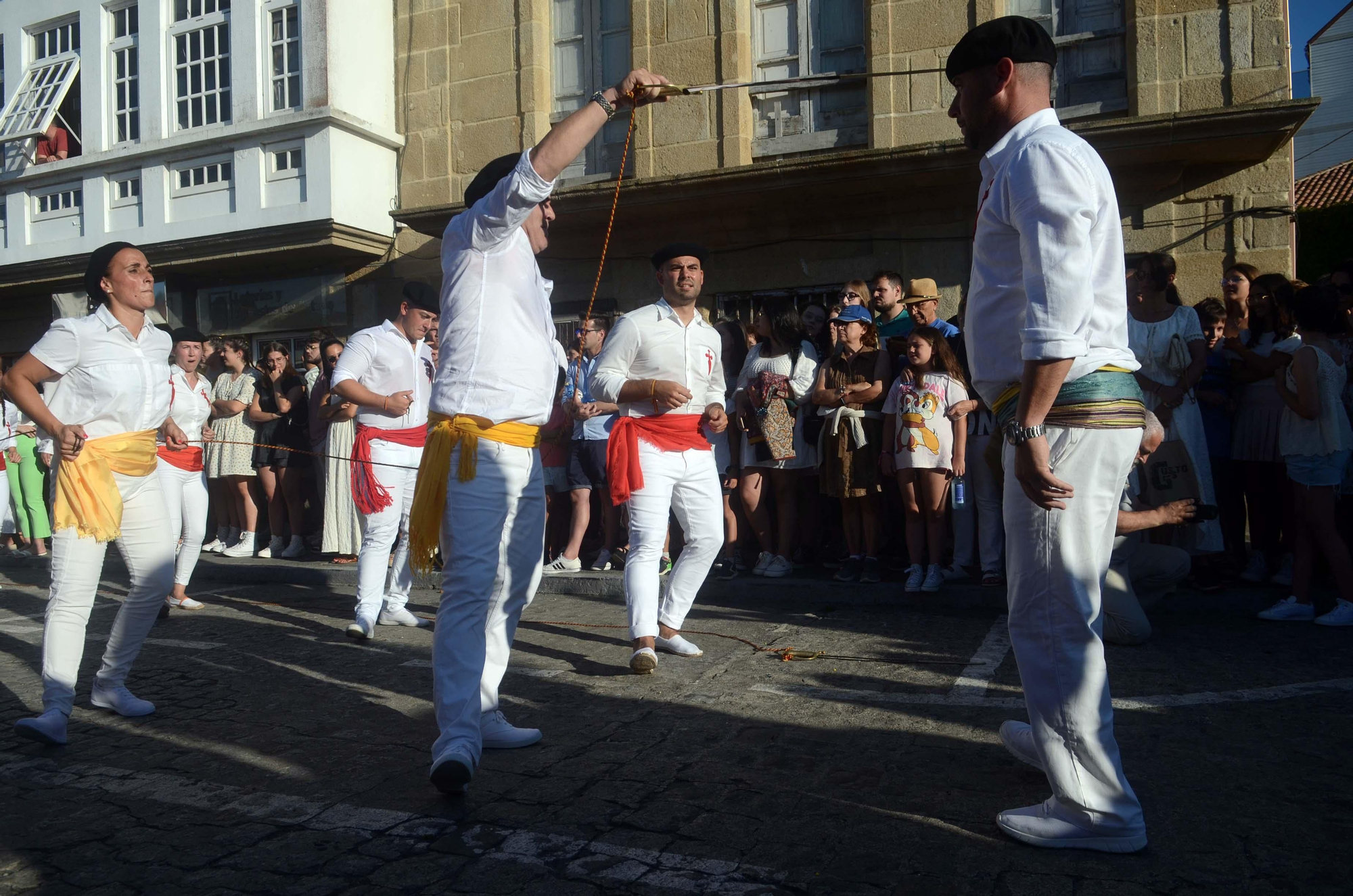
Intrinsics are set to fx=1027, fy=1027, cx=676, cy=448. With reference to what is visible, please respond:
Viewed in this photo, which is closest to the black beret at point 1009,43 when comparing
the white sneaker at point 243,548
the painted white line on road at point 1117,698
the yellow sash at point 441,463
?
the yellow sash at point 441,463

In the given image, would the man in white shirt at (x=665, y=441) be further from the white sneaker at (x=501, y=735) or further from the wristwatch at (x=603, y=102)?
the wristwatch at (x=603, y=102)

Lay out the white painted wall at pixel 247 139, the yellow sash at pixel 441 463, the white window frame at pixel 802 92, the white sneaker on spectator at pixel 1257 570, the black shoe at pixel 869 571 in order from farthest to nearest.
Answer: the white painted wall at pixel 247 139
the white window frame at pixel 802 92
the black shoe at pixel 869 571
the white sneaker on spectator at pixel 1257 570
the yellow sash at pixel 441 463

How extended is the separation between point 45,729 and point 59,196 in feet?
50.1

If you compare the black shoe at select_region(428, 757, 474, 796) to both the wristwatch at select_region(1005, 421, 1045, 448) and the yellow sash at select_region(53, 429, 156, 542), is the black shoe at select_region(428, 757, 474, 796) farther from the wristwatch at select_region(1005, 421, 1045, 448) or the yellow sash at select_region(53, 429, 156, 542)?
the yellow sash at select_region(53, 429, 156, 542)

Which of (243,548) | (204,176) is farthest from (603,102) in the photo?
(204,176)

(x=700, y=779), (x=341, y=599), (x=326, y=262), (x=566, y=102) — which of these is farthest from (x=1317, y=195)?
(x=700, y=779)

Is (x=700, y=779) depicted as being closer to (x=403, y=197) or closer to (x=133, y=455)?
(x=133, y=455)

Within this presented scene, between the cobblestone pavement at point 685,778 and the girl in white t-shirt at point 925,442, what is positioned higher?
the girl in white t-shirt at point 925,442

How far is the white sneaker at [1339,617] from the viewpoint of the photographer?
5.80 metres

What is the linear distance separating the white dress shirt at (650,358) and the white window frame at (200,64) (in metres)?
11.5

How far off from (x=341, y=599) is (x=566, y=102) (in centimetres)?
789

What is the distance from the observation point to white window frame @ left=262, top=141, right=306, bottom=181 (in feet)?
45.8

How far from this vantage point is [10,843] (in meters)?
3.10

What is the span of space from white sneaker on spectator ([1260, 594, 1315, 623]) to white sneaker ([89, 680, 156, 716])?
19.8 feet
